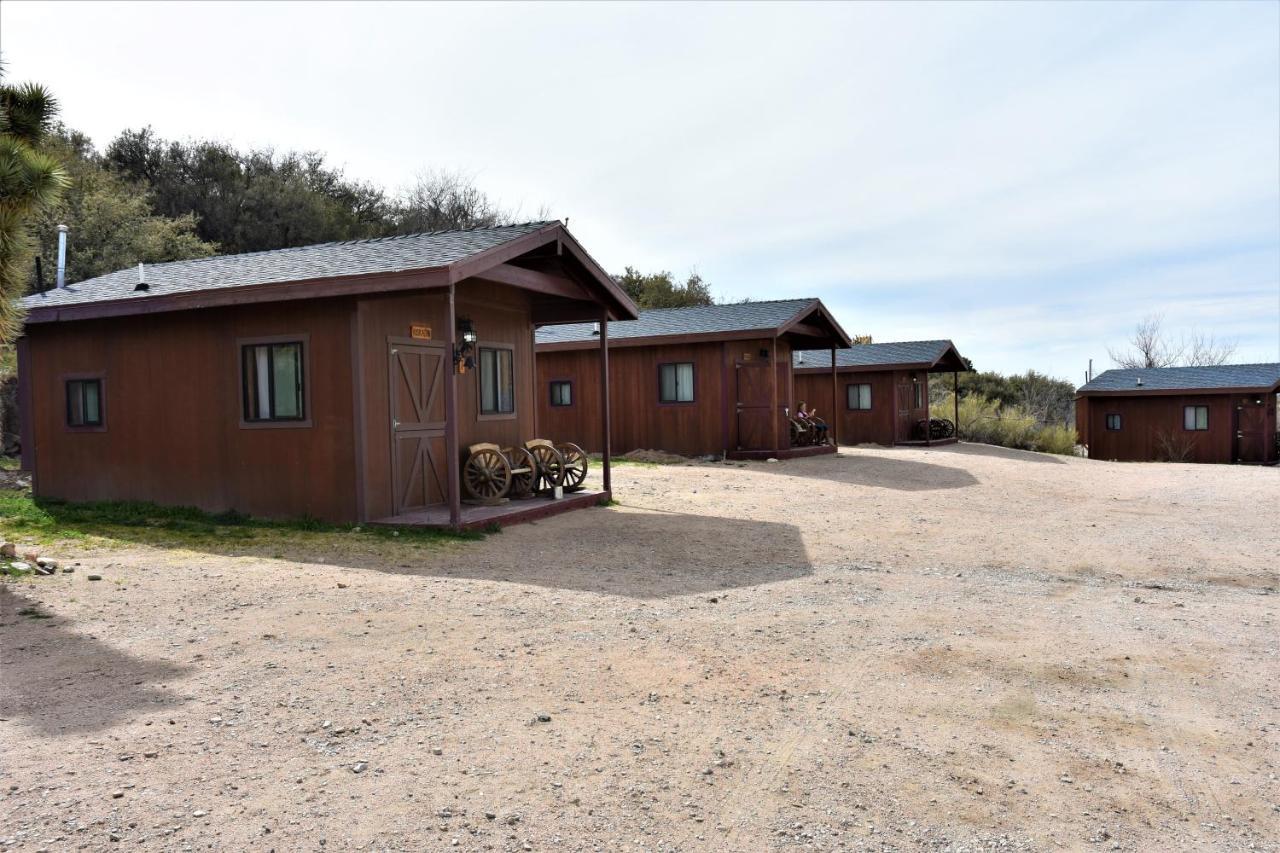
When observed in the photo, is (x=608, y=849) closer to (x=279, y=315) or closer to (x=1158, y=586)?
(x=1158, y=586)

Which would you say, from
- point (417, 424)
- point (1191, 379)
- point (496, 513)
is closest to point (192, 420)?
point (417, 424)

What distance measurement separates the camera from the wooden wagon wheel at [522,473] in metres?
10.9

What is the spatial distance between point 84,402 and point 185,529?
3347 millimetres

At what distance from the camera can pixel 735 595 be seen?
6.61m

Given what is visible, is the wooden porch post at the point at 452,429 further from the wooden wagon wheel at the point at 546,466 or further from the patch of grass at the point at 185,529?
the wooden wagon wheel at the point at 546,466

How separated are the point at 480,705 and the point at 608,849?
1402 millimetres

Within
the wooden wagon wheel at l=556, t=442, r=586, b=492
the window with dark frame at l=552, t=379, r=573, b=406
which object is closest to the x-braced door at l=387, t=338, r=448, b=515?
the wooden wagon wheel at l=556, t=442, r=586, b=492

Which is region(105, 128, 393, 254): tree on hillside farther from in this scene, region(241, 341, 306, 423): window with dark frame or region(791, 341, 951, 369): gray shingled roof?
region(241, 341, 306, 423): window with dark frame

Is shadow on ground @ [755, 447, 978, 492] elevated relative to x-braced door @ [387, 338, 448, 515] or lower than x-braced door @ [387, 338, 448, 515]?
lower

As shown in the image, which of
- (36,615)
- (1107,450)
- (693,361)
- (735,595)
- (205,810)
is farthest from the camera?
(1107,450)

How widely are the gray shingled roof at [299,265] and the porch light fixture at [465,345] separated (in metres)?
0.91

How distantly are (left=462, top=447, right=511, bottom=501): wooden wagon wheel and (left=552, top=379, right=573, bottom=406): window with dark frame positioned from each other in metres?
9.48

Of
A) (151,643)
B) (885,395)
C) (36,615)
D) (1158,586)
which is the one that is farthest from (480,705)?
(885,395)

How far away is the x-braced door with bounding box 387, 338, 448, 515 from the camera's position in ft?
32.4
